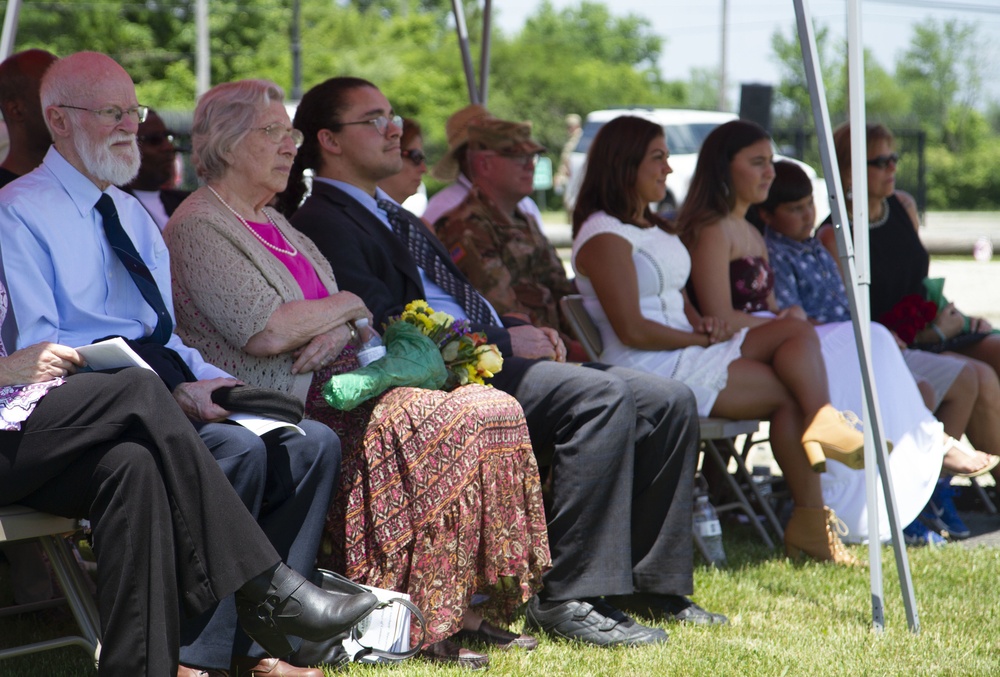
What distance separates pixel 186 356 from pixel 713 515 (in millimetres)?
2271

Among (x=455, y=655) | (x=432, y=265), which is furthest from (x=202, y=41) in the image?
(x=455, y=655)

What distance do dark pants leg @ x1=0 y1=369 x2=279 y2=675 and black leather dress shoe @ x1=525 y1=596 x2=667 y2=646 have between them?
1166 millimetres

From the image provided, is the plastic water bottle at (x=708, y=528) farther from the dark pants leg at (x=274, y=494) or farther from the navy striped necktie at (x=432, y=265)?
the dark pants leg at (x=274, y=494)

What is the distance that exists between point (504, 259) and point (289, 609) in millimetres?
2418

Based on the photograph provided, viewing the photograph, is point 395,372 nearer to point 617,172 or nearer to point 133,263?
point 133,263

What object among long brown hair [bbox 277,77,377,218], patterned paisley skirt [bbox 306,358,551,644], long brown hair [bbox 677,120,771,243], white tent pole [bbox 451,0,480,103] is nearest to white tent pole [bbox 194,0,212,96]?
white tent pole [bbox 451,0,480,103]

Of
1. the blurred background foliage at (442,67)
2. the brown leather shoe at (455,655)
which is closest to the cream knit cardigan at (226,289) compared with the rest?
the brown leather shoe at (455,655)

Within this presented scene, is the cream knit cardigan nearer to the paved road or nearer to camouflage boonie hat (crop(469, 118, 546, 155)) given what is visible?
camouflage boonie hat (crop(469, 118, 546, 155))

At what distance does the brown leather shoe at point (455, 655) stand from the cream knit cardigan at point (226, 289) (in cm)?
82

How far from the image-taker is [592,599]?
3732 millimetres

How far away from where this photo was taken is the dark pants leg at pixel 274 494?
9.94 feet

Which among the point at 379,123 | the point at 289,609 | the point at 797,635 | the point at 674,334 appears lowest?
the point at 797,635

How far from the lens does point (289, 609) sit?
2.89 m

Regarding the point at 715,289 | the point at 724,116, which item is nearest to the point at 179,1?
the point at 724,116
